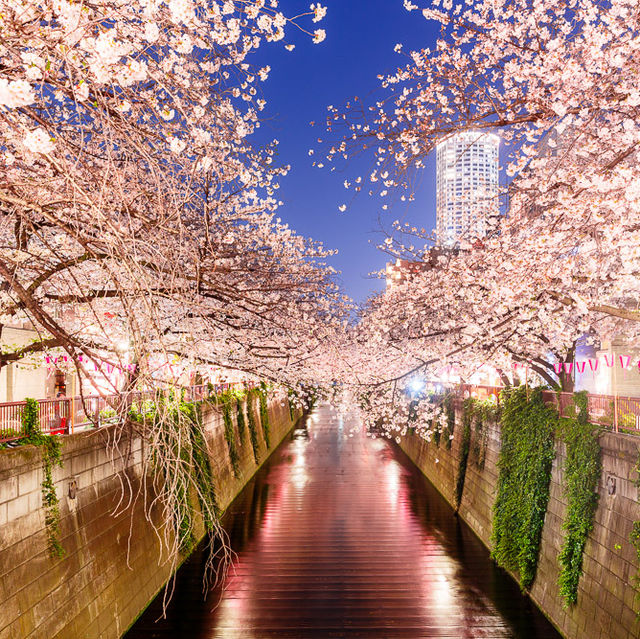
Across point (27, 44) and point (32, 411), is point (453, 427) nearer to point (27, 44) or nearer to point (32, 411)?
point (32, 411)

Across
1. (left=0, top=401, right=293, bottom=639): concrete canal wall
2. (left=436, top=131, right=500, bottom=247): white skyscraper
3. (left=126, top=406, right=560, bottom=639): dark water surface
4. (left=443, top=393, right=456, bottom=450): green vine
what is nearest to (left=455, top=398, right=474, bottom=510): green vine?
(left=126, top=406, right=560, bottom=639): dark water surface

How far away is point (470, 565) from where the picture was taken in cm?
1379

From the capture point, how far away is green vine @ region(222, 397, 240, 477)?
20594 mm

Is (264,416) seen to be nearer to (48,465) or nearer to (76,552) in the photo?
(76,552)

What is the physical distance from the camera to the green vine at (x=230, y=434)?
811 inches

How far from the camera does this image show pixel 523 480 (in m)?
12.3

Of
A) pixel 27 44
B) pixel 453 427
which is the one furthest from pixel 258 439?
pixel 27 44

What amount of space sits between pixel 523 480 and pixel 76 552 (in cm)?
907

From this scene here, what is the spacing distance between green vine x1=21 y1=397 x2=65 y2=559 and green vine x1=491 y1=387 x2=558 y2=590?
8.86 meters

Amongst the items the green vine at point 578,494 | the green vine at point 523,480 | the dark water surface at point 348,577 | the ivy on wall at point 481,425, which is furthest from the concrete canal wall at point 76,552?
the ivy on wall at point 481,425

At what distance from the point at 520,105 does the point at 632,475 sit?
5.38 metres

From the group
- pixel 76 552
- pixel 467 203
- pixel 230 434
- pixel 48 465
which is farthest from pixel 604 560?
pixel 230 434

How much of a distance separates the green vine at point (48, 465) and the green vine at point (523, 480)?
8861 mm

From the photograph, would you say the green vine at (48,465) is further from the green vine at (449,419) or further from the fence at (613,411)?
the green vine at (449,419)
